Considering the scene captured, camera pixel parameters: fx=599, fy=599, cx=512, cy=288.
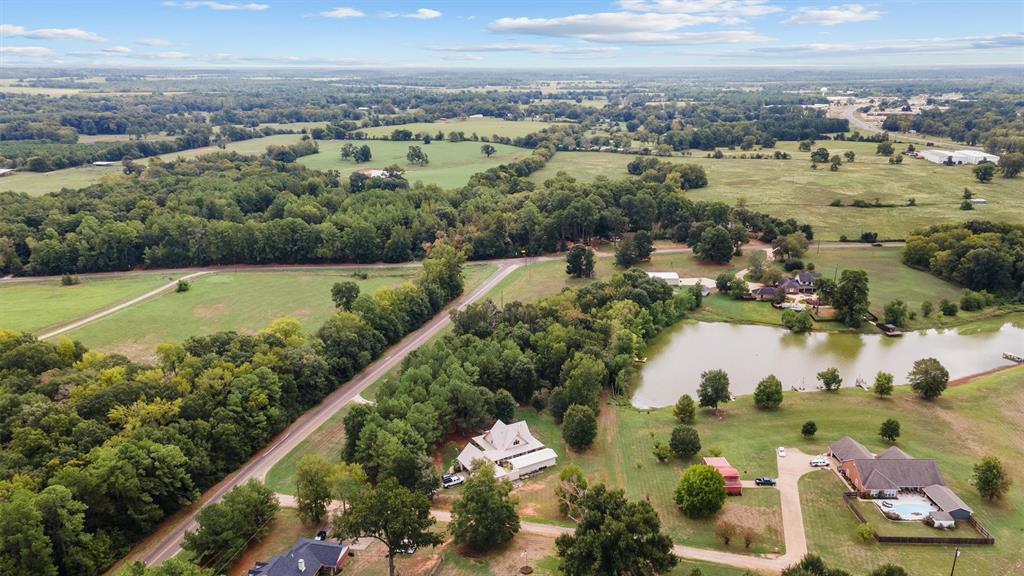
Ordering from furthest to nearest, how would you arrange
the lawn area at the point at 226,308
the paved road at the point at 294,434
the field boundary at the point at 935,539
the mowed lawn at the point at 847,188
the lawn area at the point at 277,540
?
the mowed lawn at the point at 847,188 → the lawn area at the point at 226,308 → the paved road at the point at 294,434 → the lawn area at the point at 277,540 → the field boundary at the point at 935,539

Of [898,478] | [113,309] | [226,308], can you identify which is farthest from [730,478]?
[113,309]

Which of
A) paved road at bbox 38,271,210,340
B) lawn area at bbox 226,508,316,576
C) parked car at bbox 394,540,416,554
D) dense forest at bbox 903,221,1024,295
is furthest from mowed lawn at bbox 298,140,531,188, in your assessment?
parked car at bbox 394,540,416,554

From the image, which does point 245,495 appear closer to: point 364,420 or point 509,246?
point 364,420

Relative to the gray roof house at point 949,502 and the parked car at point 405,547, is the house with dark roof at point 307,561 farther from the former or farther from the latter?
the gray roof house at point 949,502

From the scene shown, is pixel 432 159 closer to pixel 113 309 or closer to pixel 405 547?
pixel 113 309

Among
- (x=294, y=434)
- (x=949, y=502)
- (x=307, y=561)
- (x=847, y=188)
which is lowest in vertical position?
(x=294, y=434)

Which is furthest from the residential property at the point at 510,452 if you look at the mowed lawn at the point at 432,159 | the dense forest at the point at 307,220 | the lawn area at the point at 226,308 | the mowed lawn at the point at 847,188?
the mowed lawn at the point at 432,159

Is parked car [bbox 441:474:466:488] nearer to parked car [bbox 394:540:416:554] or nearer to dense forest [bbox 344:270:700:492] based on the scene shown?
dense forest [bbox 344:270:700:492]
